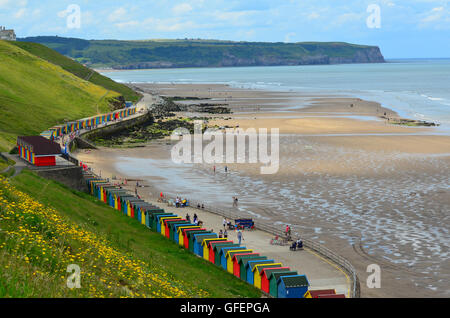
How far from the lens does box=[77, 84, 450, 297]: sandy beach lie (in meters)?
32.5

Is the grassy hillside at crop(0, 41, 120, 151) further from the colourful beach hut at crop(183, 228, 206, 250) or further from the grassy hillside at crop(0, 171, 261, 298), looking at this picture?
the colourful beach hut at crop(183, 228, 206, 250)

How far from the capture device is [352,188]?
51.6 meters

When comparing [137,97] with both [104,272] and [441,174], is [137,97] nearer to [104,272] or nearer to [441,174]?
[441,174]

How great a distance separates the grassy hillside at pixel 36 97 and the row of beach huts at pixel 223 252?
25.2 metres

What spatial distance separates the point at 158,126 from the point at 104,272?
8638 cm

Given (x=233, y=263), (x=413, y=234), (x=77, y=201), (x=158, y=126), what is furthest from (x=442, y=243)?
(x=158, y=126)

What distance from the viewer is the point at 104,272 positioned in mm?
18812

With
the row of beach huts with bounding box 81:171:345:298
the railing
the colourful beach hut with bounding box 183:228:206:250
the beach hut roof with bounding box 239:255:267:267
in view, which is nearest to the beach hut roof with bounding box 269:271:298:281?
the row of beach huts with bounding box 81:171:345:298

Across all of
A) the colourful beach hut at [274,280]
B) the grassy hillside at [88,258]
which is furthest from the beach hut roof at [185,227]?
the colourful beach hut at [274,280]

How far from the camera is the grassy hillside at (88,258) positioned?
48.5 ft

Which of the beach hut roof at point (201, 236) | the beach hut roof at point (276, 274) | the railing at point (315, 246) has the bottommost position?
the railing at point (315, 246)

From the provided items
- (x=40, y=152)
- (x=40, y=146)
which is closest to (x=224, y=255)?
(x=40, y=152)

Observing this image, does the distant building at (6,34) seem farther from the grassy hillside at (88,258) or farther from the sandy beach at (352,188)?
the grassy hillside at (88,258)

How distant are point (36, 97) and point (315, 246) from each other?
85189mm
